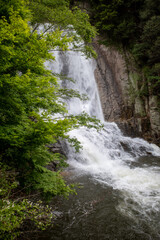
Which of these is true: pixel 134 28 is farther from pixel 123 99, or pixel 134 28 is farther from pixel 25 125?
pixel 25 125

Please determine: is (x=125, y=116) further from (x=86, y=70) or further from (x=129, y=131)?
(x=86, y=70)

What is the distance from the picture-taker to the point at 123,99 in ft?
60.1

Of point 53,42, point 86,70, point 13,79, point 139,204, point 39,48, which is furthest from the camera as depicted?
point 86,70

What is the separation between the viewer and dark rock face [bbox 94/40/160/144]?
1594cm

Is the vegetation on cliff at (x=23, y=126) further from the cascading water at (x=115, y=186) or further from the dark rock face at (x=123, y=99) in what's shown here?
the dark rock face at (x=123, y=99)

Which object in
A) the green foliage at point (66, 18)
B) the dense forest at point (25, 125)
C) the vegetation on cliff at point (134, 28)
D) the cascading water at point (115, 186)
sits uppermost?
the vegetation on cliff at point (134, 28)

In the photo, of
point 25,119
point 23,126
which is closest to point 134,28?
point 25,119

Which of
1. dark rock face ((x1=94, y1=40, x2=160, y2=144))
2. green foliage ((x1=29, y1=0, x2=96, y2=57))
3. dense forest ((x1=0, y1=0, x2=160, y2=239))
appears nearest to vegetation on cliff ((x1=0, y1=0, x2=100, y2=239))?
dense forest ((x1=0, y1=0, x2=160, y2=239))

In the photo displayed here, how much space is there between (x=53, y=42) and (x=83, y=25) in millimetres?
3671

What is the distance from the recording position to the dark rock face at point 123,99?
15.9 m

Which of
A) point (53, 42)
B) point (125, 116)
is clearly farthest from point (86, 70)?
point (53, 42)

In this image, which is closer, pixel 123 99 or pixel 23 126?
pixel 23 126

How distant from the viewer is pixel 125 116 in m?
17.8

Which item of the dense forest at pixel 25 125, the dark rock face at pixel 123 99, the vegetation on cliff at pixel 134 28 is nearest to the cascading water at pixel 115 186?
the dense forest at pixel 25 125
